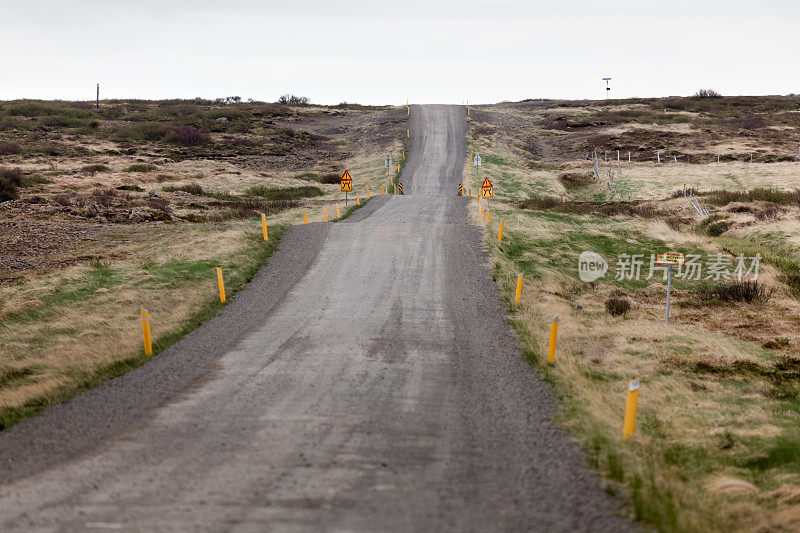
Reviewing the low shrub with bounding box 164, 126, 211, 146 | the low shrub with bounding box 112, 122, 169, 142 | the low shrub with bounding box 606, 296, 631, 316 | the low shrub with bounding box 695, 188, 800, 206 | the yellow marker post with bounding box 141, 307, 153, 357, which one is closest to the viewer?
the yellow marker post with bounding box 141, 307, 153, 357

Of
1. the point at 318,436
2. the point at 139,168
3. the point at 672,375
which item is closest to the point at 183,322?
the point at 318,436

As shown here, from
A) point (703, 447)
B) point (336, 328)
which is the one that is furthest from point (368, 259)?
point (703, 447)

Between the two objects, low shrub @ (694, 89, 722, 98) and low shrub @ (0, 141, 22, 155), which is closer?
low shrub @ (0, 141, 22, 155)

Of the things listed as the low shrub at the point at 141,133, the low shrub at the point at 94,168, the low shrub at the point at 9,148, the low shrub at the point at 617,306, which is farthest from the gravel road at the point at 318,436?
the low shrub at the point at 141,133

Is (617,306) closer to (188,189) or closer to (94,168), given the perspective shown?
(188,189)

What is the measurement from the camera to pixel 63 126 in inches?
2970

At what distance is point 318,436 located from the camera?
9.94 meters

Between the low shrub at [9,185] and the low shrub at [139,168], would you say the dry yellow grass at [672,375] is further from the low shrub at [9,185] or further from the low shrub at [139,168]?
the low shrub at [139,168]

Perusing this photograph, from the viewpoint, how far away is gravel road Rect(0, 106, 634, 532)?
7.57 meters

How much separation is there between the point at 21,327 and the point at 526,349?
13.5 metres

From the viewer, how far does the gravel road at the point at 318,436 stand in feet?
24.8

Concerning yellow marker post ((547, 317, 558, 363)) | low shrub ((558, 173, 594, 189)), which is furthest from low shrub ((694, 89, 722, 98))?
yellow marker post ((547, 317, 558, 363))

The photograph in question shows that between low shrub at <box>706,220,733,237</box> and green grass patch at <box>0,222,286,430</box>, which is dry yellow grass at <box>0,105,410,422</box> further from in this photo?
low shrub at <box>706,220,733,237</box>

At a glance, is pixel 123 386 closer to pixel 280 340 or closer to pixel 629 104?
pixel 280 340
